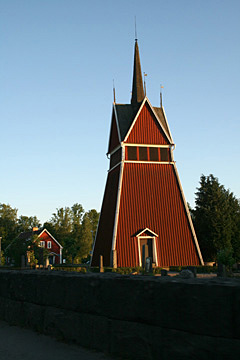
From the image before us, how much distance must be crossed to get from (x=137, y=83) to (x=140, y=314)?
37.0 meters

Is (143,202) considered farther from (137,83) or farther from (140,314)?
(140,314)

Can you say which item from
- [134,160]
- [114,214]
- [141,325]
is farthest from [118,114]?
[141,325]

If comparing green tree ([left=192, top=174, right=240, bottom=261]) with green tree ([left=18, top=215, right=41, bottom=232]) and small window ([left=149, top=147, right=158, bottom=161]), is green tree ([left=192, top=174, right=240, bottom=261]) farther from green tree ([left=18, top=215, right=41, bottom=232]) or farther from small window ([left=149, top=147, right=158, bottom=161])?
green tree ([left=18, top=215, right=41, bottom=232])

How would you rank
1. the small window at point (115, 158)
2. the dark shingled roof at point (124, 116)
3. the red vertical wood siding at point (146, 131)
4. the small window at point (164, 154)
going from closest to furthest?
the red vertical wood siding at point (146, 131), the small window at point (164, 154), the small window at point (115, 158), the dark shingled roof at point (124, 116)

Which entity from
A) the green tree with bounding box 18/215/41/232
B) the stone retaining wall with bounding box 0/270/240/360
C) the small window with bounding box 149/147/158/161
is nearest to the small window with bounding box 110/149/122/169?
the small window with bounding box 149/147/158/161

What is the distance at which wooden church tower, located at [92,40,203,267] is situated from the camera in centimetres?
3153

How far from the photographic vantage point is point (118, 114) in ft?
123

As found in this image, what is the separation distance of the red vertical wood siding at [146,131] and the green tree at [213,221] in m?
12.5

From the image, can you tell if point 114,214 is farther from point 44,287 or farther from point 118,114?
point 44,287

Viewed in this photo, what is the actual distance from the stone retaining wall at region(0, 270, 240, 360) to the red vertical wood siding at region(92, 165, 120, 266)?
1008 inches

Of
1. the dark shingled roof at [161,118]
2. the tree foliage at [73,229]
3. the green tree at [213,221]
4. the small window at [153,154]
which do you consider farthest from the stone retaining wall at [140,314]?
the tree foliage at [73,229]

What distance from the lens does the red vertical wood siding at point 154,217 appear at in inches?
1238

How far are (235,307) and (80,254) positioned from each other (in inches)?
3655

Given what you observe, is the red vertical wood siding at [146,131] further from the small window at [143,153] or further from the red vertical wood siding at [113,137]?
the red vertical wood siding at [113,137]
